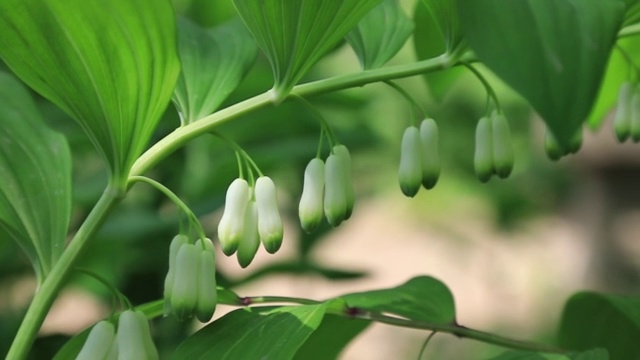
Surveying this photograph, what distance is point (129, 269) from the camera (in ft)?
5.81

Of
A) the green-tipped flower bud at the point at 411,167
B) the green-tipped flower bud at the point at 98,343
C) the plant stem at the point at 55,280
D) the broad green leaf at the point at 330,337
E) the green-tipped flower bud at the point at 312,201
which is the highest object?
the green-tipped flower bud at the point at 411,167

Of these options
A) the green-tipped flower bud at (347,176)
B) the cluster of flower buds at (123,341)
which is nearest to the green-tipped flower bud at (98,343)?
the cluster of flower buds at (123,341)

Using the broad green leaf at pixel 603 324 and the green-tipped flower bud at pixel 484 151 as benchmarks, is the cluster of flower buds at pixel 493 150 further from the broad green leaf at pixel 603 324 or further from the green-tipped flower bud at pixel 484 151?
the broad green leaf at pixel 603 324

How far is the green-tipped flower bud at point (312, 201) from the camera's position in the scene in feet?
2.62

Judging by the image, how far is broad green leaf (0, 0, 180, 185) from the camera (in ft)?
2.17

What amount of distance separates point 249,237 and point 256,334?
0.08 m

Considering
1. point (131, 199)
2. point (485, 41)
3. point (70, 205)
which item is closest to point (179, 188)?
point (131, 199)

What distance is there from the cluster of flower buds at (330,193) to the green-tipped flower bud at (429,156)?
65 mm

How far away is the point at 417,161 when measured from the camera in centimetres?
80

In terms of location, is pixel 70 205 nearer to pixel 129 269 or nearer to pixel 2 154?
pixel 2 154

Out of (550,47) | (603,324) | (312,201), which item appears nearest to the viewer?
(550,47)

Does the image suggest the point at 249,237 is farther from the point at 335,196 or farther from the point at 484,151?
the point at 484,151

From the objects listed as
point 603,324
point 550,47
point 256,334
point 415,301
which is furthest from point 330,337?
point 550,47

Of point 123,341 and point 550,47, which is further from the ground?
point 550,47
